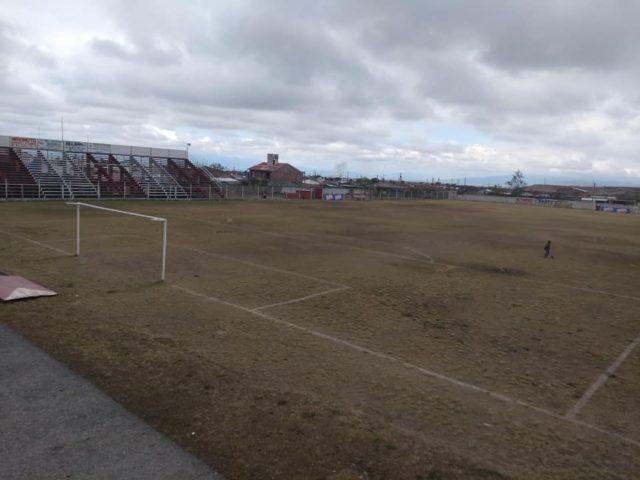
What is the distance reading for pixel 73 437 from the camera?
163 inches

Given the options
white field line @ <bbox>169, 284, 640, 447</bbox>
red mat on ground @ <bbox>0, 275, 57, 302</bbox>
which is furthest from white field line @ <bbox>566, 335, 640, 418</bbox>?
red mat on ground @ <bbox>0, 275, 57, 302</bbox>

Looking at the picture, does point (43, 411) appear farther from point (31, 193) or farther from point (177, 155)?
point (177, 155)

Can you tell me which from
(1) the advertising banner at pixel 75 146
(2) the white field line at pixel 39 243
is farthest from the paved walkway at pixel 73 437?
(1) the advertising banner at pixel 75 146

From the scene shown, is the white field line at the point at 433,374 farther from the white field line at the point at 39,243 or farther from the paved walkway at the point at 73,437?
the white field line at the point at 39,243

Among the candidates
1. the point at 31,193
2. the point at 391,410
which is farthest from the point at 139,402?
the point at 31,193

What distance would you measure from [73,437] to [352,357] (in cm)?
360

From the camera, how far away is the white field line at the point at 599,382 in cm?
528

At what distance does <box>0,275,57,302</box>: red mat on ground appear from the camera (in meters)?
8.12

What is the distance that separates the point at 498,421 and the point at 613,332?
5074 millimetres

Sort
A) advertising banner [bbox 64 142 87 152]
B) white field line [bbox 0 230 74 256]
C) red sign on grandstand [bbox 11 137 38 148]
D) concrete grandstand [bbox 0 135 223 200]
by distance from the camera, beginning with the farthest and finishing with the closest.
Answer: advertising banner [bbox 64 142 87 152]
red sign on grandstand [bbox 11 137 38 148]
concrete grandstand [bbox 0 135 223 200]
white field line [bbox 0 230 74 256]

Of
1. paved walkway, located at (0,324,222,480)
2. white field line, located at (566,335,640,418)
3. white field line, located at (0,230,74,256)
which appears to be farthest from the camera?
white field line, located at (0,230,74,256)

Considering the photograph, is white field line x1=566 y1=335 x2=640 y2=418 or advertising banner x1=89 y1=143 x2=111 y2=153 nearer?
white field line x1=566 y1=335 x2=640 y2=418

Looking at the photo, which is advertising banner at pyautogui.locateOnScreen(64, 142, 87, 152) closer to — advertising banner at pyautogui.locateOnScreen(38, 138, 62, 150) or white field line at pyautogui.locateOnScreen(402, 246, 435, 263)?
advertising banner at pyautogui.locateOnScreen(38, 138, 62, 150)

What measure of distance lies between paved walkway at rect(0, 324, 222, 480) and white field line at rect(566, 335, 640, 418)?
165 inches
